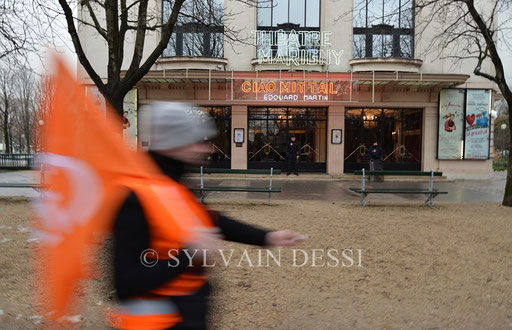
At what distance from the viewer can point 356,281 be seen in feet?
15.7

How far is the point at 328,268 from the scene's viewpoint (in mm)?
5250

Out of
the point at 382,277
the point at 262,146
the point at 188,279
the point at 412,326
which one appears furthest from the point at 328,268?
the point at 262,146

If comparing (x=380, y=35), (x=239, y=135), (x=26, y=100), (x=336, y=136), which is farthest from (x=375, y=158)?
(x=26, y=100)

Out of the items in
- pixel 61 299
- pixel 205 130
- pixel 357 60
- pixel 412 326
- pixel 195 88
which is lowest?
pixel 412 326

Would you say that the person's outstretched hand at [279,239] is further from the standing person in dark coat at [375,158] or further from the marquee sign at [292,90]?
the marquee sign at [292,90]

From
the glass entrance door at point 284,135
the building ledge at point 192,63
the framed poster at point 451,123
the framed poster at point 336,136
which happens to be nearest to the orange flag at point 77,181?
the building ledge at point 192,63

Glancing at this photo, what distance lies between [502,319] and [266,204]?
6915 mm

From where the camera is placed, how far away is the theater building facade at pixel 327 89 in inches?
736

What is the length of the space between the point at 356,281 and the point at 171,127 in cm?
370

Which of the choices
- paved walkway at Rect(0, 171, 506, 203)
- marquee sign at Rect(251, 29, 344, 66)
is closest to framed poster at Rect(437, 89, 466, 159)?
paved walkway at Rect(0, 171, 506, 203)

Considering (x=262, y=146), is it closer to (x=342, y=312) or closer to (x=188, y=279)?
(x=342, y=312)

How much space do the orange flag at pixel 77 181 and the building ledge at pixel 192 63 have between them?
1743 centimetres

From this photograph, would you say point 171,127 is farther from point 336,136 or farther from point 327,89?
point 336,136

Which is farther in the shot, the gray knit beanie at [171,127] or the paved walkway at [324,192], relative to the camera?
the paved walkway at [324,192]
